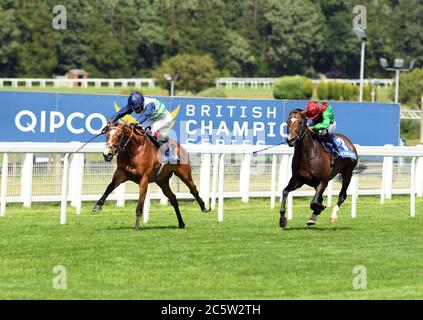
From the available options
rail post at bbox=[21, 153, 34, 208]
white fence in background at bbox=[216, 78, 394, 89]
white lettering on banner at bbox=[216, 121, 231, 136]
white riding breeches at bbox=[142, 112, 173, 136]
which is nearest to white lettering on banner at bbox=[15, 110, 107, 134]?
white lettering on banner at bbox=[216, 121, 231, 136]

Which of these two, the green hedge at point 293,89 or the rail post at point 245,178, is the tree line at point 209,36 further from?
the rail post at point 245,178

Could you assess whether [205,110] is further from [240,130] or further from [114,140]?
[114,140]

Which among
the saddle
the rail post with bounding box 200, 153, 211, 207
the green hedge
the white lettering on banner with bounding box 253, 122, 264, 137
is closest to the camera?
the saddle

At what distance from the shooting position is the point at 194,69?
73.0 meters

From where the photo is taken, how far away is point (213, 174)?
15477 mm

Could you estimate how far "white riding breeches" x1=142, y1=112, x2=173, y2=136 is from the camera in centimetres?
1420

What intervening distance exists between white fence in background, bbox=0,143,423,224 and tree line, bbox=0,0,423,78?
54.7 m

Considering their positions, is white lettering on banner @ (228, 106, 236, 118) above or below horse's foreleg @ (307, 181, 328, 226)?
above

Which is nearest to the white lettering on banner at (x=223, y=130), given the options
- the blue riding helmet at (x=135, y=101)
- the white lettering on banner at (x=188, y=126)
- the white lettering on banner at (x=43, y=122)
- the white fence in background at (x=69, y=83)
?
the white lettering on banner at (x=188, y=126)

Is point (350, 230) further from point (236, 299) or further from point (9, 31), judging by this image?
point (9, 31)

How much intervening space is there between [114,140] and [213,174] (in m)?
2.35

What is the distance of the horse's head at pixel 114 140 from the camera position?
13305 millimetres

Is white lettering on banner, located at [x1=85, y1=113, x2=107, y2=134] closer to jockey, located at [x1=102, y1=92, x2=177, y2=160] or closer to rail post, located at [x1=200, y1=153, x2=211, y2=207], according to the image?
rail post, located at [x1=200, y1=153, x2=211, y2=207]

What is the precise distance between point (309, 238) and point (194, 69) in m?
60.3
